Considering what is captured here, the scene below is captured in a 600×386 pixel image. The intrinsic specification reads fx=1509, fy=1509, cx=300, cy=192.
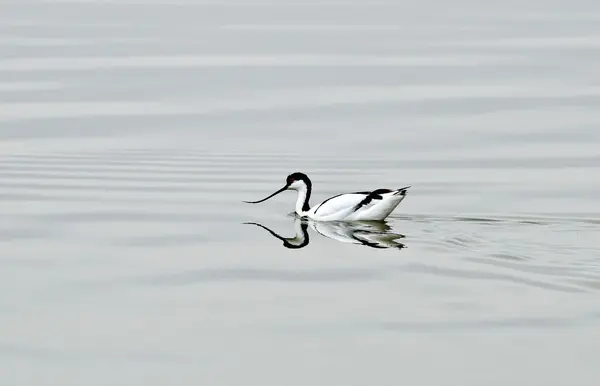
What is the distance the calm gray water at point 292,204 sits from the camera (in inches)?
425

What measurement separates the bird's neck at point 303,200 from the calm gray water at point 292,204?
24cm

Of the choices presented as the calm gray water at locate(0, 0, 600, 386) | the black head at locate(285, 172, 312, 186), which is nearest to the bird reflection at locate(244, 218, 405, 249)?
the calm gray water at locate(0, 0, 600, 386)

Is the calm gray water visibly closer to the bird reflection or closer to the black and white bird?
the bird reflection

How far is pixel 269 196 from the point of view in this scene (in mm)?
17203

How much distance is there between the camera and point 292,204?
57.9ft

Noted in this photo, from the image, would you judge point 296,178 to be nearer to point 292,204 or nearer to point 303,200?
point 303,200

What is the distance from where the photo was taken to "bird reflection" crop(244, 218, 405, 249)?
14.8 meters

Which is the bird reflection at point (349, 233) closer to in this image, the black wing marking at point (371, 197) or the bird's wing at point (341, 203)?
the bird's wing at point (341, 203)

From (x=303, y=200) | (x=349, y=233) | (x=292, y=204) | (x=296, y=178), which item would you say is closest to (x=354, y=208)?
(x=349, y=233)

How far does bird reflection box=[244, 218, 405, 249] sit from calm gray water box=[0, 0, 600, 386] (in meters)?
0.07

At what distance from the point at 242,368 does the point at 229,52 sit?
1991cm

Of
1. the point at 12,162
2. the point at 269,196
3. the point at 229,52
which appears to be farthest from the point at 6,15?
the point at 269,196

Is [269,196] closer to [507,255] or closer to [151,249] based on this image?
[151,249]

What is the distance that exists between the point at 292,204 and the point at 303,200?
95 cm
